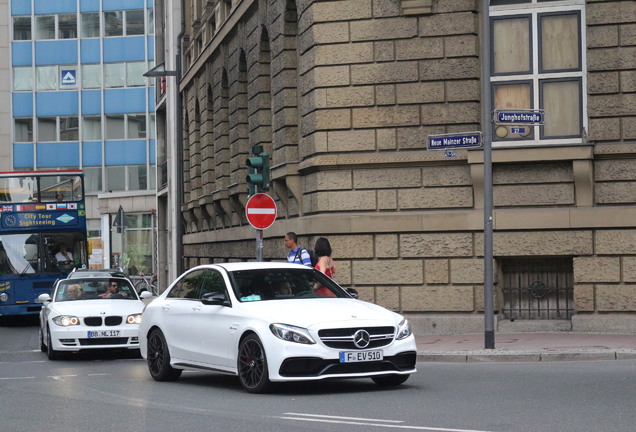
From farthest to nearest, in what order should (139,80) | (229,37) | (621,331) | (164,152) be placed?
(139,80), (164,152), (229,37), (621,331)

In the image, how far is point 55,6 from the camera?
68.6m

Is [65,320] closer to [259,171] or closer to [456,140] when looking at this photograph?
[259,171]

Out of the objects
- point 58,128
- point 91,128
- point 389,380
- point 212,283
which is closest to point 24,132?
point 58,128

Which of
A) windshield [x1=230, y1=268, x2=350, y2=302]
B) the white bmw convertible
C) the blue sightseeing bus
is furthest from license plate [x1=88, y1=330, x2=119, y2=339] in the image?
the blue sightseeing bus

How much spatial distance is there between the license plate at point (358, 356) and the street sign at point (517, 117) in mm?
5289

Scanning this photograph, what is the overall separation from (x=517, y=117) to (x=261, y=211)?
17.6 feet

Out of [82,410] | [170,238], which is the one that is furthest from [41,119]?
[82,410]

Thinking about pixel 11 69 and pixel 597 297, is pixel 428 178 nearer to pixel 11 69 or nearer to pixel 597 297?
pixel 597 297

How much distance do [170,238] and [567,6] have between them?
26189 mm

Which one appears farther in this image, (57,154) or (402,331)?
(57,154)

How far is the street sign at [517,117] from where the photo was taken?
17.0 m

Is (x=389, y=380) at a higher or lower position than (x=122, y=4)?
lower

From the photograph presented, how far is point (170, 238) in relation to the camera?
45125 mm

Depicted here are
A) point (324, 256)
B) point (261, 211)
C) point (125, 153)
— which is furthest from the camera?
point (125, 153)
